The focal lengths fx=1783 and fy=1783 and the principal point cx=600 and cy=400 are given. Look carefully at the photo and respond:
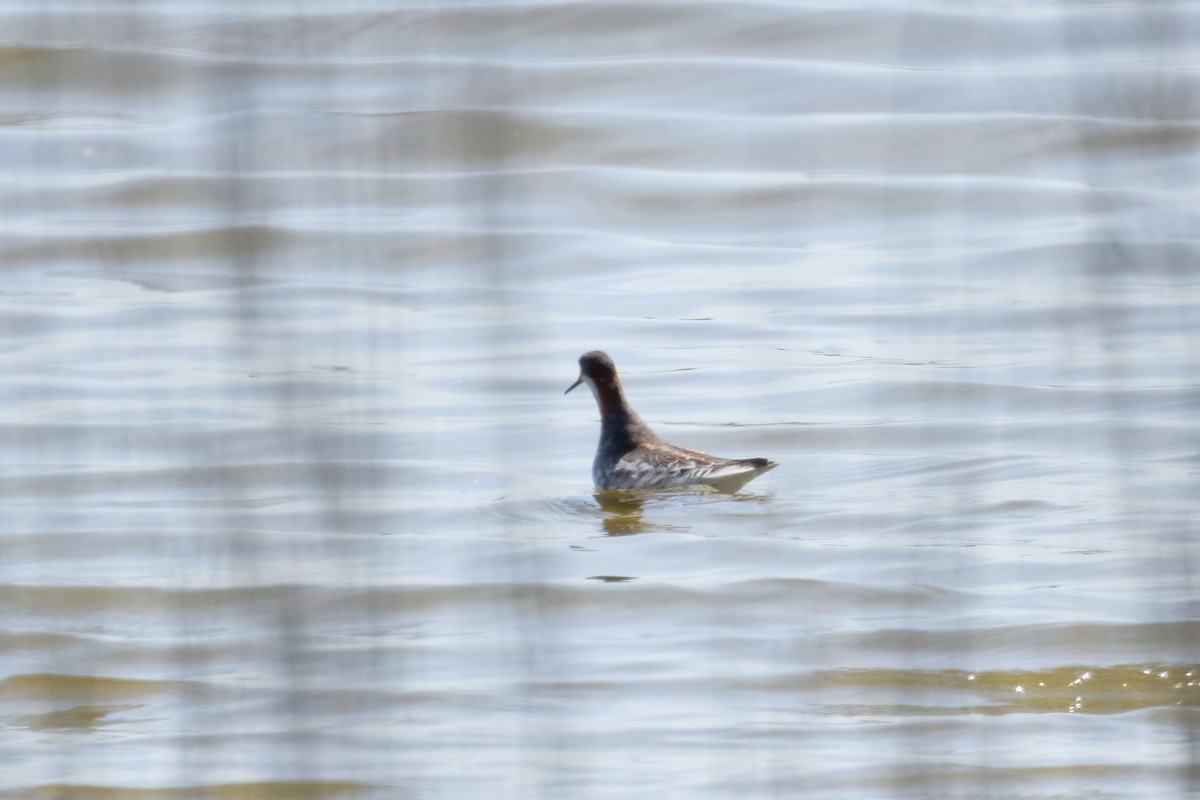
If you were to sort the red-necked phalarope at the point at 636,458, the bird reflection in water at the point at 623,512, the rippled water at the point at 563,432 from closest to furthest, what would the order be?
the rippled water at the point at 563,432 → the bird reflection in water at the point at 623,512 → the red-necked phalarope at the point at 636,458

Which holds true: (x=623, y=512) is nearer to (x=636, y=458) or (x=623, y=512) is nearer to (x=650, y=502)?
(x=650, y=502)

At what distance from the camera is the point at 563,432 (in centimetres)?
848

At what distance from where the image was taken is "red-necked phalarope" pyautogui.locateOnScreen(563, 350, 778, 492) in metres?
7.04

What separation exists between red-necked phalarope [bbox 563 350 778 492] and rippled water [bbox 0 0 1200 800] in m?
0.14

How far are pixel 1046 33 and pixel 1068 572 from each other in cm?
699

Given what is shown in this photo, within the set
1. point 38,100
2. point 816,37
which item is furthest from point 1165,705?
point 816,37

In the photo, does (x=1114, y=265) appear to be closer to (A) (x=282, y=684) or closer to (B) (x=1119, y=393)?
(B) (x=1119, y=393)

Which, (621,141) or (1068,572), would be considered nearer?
(1068,572)

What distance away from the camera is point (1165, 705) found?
4.16 metres

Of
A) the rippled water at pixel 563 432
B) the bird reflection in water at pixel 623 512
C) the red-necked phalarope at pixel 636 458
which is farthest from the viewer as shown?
the red-necked phalarope at pixel 636 458

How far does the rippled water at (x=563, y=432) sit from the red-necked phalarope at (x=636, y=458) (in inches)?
5.6

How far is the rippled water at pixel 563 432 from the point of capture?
8.43 feet

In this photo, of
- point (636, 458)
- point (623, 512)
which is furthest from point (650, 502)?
point (636, 458)

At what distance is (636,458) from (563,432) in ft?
3.54
